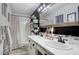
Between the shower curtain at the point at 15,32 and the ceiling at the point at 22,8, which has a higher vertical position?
the ceiling at the point at 22,8

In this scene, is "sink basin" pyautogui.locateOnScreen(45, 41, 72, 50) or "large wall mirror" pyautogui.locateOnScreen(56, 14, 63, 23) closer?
"sink basin" pyautogui.locateOnScreen(45, 41, 72, 50)

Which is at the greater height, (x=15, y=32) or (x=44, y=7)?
(x=44, y=7)

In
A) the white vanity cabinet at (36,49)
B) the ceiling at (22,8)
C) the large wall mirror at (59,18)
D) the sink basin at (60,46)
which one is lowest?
the white vanity cabinet at (36,49)

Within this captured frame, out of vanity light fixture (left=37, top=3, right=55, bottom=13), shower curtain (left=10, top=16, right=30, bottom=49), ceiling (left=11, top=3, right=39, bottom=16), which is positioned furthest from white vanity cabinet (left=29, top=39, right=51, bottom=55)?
vanity light fixture (left=37, top=3, right=55, bottom=13)

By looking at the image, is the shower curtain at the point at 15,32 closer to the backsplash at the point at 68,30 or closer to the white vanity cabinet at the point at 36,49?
the white vanity cabinet at the point at 36,49

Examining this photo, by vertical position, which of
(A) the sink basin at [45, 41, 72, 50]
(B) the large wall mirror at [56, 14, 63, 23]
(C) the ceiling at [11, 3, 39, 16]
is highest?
(C) the ceiling at [11, 3, 39, 16]

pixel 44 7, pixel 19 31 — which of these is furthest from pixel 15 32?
pixel 44 7

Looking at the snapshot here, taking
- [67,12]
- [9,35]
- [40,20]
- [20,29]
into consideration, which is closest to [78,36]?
[67,12]

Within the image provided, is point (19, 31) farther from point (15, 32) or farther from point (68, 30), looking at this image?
point (68, 30)

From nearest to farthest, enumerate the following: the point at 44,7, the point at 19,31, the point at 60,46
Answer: the point at 60,46, the point at 19,31, the point at 44,7

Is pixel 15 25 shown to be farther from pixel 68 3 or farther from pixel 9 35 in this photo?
pixel 68 3

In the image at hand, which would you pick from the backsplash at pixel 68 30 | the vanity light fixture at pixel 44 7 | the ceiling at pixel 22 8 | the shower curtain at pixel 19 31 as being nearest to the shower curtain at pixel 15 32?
the shower curtain at pixel 19 31

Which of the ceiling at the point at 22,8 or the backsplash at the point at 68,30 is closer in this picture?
the backsplash at the point at 68,30

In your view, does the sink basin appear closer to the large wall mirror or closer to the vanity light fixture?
the large wall mirror
